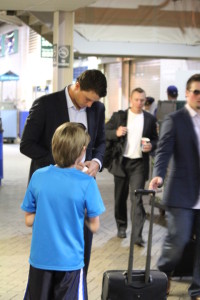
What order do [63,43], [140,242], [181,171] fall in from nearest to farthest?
[181,171] → [140,242] → [63,43]

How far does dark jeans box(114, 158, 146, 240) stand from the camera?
20.3 ft

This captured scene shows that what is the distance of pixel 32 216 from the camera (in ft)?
9.62

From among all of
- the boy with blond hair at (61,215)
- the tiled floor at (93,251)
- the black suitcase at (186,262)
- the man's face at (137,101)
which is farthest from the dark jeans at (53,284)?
the man's face at (137,101)

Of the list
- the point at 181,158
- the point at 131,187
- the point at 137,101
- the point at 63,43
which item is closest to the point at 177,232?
the point at 181,158

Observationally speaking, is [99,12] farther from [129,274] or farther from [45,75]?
[45,75]

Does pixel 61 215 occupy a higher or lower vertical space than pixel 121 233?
higher

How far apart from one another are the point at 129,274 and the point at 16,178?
8.81m

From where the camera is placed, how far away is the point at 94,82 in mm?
3498

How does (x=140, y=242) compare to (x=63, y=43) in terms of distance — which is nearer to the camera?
(x=140, y=242)

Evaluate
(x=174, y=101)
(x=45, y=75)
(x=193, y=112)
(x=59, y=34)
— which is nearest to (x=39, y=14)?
(x=59, y=34)

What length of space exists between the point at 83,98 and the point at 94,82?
202mm

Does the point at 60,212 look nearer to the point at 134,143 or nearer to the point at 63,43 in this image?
the point at 134,143

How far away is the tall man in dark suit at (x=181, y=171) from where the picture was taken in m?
3.98

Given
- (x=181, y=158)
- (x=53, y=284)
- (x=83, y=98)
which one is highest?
(x=83, y=98)
